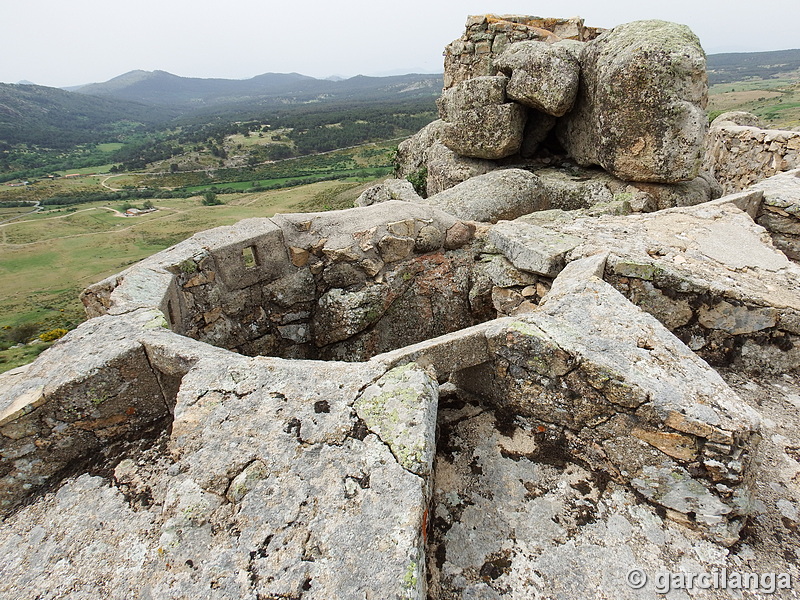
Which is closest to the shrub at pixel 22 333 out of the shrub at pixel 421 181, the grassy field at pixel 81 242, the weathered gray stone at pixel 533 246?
the grassy field at pixel 81 242

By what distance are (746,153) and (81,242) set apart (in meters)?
60.0

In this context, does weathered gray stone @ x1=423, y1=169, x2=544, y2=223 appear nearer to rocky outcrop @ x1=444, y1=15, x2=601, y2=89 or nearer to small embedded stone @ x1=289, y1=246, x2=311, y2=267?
small embedded stone @ x1=289, y1=246, x2=311, y2=267

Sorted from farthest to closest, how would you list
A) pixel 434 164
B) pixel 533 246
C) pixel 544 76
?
pixel 434 164 < pixel 544 76 < pixel 533 246

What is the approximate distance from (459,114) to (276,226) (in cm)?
673

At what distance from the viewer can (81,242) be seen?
50.6 metres

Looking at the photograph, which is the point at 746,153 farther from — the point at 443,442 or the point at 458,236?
the point at 443,442

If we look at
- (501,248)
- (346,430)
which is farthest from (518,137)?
(346,430)

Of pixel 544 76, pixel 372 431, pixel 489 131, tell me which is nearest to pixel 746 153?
pixel 544 76

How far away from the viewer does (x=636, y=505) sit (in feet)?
10.1

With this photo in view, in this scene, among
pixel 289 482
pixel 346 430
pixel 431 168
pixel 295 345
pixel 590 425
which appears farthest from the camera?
pixel 431 168

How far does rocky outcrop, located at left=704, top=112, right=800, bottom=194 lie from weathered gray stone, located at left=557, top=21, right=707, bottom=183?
111 inches

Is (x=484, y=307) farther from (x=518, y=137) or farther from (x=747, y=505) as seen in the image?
(x=518, y=137)

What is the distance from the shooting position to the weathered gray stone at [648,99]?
816 cm

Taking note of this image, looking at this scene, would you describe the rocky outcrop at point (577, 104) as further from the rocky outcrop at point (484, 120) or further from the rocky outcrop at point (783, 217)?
the rocky outcrop at point (783, 217)
